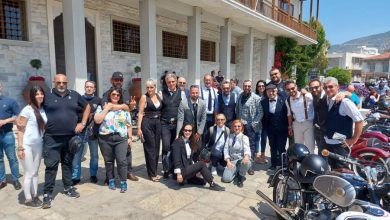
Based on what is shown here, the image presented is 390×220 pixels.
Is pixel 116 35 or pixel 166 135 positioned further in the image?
pixel 116 35

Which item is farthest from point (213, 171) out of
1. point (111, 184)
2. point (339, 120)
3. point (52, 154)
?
point (52, 154)

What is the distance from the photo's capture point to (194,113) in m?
4.65

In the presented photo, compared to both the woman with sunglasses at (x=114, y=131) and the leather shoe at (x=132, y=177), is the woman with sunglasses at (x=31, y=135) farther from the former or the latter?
the leather shoe at (x=132, y=177)

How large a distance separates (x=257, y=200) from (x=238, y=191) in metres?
0.39

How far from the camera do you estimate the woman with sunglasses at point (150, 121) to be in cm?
444

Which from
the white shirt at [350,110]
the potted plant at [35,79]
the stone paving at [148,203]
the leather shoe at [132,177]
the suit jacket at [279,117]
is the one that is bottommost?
the stone paving at [148,203]

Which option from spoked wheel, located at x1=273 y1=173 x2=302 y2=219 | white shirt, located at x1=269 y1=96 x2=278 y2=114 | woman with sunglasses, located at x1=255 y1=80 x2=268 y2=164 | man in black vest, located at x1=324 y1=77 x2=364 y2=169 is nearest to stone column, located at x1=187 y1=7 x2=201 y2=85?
woman with sunglasses, located at x1=255 y1=80 x2=268 y2=164

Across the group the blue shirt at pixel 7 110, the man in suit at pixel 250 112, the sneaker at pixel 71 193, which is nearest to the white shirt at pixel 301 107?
→ the man in suit at pixel 250 112

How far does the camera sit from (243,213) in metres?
3.57

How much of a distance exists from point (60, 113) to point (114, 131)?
2.53 feet

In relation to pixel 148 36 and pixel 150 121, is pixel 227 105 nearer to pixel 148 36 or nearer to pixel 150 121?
pixel 150 121

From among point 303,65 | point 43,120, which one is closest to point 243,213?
point 43,120

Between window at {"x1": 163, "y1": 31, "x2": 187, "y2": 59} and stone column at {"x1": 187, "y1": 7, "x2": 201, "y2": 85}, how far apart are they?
2370 millimetres

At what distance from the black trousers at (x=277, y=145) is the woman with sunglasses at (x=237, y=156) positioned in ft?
2.63
